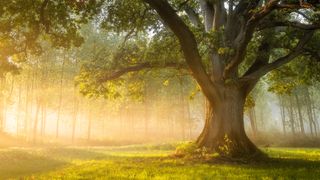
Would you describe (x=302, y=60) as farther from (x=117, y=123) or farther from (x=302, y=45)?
(x=117, y=123)

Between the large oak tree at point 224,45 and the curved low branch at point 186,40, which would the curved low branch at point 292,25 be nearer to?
the large oak tree at point 224,45

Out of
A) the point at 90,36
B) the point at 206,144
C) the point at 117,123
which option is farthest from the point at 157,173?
the point at 117,123

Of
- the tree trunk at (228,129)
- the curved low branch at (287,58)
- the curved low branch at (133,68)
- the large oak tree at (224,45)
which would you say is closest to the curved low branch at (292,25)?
the large oak tree at (224,45)

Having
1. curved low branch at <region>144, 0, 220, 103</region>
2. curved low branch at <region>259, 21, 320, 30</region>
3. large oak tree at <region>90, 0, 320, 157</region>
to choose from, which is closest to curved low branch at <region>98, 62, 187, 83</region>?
large oak tree at <region>90, 0, 320, 157</region>

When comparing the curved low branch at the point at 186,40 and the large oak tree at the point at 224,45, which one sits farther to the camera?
the large oak tree at the point at 224,45

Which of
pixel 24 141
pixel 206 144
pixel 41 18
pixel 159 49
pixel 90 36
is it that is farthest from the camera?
pixel 90 36

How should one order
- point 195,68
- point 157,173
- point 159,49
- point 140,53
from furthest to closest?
point 140,53 < point 159,49 < point 195,68 < point 157,173

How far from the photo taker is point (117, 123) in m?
98.6

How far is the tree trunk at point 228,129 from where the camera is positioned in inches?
744

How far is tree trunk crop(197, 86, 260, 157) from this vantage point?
744 inches

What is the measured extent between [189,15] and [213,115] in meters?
8.07

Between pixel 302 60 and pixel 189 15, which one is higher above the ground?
pixel 189 15

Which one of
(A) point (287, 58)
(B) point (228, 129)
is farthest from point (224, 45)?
(B) point (228, 129)

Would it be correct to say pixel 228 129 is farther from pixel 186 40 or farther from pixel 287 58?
→ pixel 186 40
